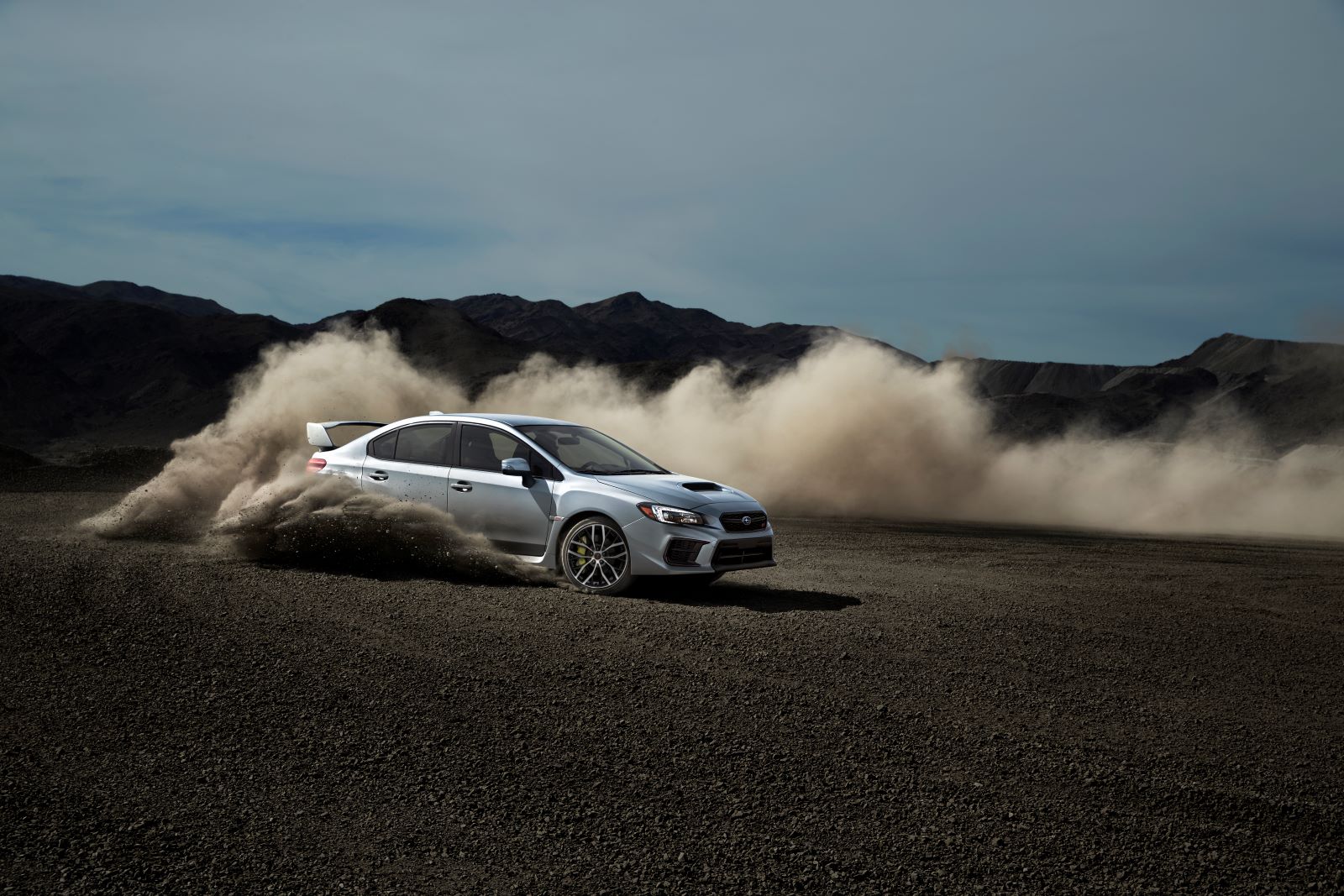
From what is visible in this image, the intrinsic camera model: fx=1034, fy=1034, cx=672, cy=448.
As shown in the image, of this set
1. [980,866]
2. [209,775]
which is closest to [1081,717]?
[980,866]

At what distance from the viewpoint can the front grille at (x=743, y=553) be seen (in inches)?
371

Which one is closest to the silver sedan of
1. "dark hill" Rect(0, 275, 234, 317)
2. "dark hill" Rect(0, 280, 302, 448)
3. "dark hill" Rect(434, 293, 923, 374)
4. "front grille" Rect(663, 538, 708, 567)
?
"front grille" Rect(663, 538, 708, 567)

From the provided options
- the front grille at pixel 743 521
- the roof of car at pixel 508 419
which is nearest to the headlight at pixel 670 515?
the front grille at pixel 743 521

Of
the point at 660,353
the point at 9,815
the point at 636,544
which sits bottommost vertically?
the point at 9,815

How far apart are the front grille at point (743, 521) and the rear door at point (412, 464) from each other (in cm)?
288

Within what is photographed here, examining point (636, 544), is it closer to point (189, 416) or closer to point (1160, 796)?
point (1160, 796)

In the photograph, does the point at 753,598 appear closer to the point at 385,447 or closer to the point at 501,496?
the point at 501,496

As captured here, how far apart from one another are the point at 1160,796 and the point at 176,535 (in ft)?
38.4

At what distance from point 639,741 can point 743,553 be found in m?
4.20

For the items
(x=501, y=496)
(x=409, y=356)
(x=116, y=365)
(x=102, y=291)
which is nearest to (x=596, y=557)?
(x=501, y=496)

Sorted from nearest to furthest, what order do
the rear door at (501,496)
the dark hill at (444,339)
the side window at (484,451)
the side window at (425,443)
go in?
the rear door at (501,496) → the side window at (484,451) → the side window at (425,443) → the dark hill at (444,339)

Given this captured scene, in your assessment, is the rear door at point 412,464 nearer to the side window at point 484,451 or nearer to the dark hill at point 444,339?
the side window at point 484,451

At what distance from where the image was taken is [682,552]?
9.32 metres

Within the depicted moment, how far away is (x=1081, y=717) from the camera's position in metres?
6.36
